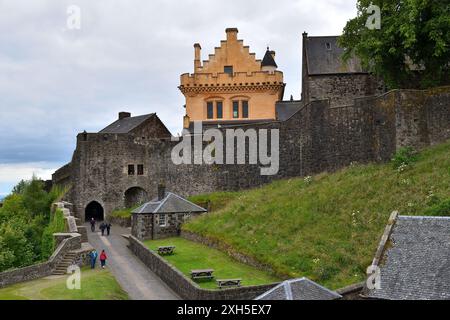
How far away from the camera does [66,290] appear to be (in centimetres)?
2047

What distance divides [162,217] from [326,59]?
1617 cm

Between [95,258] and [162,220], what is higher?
[162,220]

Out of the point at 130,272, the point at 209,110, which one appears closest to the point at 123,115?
the point at 209,110

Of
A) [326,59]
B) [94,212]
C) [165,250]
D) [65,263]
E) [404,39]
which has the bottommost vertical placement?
[65,263]

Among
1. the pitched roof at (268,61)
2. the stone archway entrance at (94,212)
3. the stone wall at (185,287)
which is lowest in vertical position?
the stone wall at (185,287)

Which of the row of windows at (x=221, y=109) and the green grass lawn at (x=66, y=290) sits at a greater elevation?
the row of windows at (x=221, y=109)

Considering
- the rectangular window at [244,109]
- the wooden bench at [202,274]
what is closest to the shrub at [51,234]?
the wooden bench at [202,274]

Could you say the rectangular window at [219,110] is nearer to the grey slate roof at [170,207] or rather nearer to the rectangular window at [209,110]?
the rectangular window at [209,110]

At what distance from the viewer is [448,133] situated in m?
24.7

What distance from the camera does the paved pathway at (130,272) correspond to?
20266 millimetres

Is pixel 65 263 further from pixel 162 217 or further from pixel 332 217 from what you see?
pixel 332 217

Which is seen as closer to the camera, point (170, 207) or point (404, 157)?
point (404, 157)

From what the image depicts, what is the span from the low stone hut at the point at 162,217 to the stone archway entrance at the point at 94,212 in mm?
10917

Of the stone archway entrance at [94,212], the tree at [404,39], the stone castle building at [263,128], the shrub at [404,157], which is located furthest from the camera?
the stone archway entrance at [94,212]
